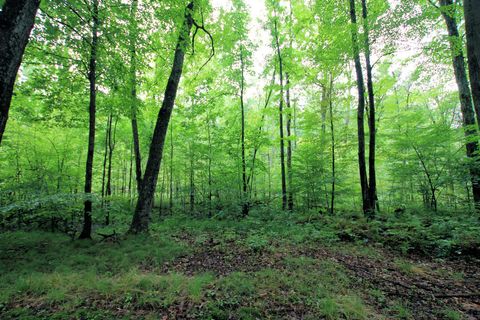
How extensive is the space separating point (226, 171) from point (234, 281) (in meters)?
7.97

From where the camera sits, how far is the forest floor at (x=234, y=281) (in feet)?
9.56

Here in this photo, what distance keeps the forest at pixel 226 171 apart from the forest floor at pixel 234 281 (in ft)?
0.12

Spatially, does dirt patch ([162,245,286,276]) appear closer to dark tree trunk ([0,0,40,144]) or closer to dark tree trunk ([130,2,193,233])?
dark tree trunk ([130,2,193,233])

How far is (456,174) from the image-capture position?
7.78 metres

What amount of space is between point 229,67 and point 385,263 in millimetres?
11869

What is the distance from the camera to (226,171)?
11492mm

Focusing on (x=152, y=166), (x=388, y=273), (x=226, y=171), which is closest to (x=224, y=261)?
(x=388, y=273)

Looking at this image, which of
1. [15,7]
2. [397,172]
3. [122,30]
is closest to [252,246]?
[15,7]

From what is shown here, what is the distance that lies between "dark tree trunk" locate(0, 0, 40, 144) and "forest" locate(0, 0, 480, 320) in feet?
0.05

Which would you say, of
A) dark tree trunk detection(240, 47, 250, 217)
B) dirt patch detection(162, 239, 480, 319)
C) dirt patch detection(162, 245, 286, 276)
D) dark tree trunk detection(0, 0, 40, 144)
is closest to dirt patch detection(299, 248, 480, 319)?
dirt patch detection(162, 239, 480, 319)

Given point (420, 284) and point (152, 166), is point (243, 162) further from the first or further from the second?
point (420, 284)

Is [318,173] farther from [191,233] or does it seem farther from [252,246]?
[191,233]

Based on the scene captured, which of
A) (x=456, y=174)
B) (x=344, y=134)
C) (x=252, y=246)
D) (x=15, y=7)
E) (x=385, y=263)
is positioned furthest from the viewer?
(x=344, y=134)

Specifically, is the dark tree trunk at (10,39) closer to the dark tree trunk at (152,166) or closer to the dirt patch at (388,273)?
the dirt patch at (388,273)
